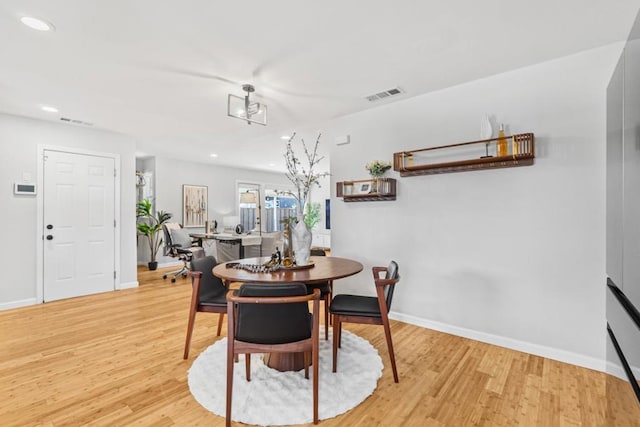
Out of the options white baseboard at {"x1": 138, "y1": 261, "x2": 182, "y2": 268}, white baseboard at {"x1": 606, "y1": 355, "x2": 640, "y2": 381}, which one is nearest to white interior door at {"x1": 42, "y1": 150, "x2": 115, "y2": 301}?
white baseboard at {"x1": 138, "y1": 261, "x2": 182, "y2": 268}

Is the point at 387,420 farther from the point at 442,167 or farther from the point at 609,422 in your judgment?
the point at 442,167

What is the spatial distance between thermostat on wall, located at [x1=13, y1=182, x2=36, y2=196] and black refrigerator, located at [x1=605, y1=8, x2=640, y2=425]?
5.83 meters

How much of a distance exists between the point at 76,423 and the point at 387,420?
1.80 meters

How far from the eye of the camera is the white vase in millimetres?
2553

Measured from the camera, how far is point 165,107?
3672 mm

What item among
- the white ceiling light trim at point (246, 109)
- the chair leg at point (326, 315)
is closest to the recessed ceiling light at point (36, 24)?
the white ceiling light trim at point (246, 109)

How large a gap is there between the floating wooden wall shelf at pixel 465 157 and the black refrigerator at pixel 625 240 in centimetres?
77

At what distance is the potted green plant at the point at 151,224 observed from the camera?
655cm

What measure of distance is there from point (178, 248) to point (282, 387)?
4.46m

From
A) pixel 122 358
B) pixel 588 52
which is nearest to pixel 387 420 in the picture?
pixel 122 358

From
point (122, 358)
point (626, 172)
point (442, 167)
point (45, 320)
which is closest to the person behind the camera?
point (626, 172)

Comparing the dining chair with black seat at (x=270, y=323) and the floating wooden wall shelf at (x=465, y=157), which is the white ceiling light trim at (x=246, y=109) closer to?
the floating wooden wall shelf at (x=465, y=157)

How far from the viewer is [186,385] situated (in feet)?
7.13

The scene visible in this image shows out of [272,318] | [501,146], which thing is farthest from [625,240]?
[272,318]
